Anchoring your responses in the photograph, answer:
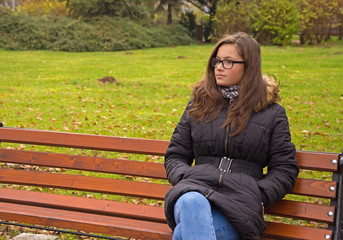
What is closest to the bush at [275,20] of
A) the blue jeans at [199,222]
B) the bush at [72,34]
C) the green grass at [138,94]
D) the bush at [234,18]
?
the bush at [234,18]

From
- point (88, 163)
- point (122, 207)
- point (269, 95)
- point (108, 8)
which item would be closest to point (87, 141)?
point (88, 163)

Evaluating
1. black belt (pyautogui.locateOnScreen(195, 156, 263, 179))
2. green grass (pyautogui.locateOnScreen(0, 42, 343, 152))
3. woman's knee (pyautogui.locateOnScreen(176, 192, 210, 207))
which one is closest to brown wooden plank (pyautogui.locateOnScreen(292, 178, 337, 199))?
black belt (pyautogui.locateOnScreen(195, 156, 263, 179))

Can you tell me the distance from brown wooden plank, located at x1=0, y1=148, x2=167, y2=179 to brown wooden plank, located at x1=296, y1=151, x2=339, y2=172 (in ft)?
3.26

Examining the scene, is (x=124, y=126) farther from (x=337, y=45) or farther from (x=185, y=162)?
(x=337, y=45)

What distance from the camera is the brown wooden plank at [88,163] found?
3.49 meters

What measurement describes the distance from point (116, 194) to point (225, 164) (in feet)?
3.38

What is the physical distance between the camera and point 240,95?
9.95 feet

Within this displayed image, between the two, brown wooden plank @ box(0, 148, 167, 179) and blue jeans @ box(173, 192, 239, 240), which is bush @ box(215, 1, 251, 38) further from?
blue jeans @ box(173, 192, 239, 240)

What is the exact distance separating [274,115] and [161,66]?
12.6 m

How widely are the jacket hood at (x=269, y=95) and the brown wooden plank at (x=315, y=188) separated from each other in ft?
1.80

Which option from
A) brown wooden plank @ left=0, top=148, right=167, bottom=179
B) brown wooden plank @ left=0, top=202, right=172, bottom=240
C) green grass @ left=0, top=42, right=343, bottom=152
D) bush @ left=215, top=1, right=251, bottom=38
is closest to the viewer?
brown wooden plank @ left=0, top=202, right=172, bottom=240

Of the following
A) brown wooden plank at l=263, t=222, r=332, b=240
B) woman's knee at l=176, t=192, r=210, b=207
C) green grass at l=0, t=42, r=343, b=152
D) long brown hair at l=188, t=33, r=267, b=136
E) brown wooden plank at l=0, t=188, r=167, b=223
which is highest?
long brown hair at l=188, t=33, r=267, b=136

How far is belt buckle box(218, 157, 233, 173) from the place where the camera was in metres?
2.94

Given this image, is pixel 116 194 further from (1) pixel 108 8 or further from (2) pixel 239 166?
(1) pixel 108 8
